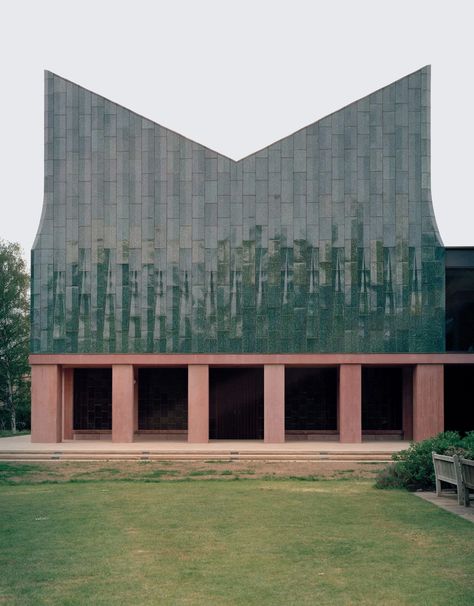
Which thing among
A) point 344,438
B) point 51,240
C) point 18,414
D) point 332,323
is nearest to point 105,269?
point 51,240

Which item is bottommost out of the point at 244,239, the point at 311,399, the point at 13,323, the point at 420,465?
the point at 420,465

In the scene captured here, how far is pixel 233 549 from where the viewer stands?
12789 mm

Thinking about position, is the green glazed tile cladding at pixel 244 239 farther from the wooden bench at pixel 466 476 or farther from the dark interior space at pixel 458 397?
the wooden bench at pixel 466 476

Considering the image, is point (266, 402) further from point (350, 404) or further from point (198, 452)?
point (198, 452)

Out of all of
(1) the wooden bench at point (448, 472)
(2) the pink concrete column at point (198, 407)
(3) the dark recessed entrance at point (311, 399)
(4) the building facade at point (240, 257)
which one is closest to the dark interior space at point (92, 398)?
(4) the building facade at point (240, 257)

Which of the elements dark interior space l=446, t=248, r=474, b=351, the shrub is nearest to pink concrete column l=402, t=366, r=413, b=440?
dark interior space l=446, t=248, r=474, b=351

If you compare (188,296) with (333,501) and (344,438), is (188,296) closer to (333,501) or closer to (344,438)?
(344,438)

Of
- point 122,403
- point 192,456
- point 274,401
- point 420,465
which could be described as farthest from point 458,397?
point 420,465

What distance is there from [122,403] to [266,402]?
6152mm

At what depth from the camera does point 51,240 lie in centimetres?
3953

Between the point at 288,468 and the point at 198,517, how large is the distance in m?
11.7

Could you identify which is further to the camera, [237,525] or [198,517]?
[198,517]

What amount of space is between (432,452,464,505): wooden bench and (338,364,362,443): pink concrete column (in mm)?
19408

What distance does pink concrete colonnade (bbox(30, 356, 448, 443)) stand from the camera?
38656 mm
